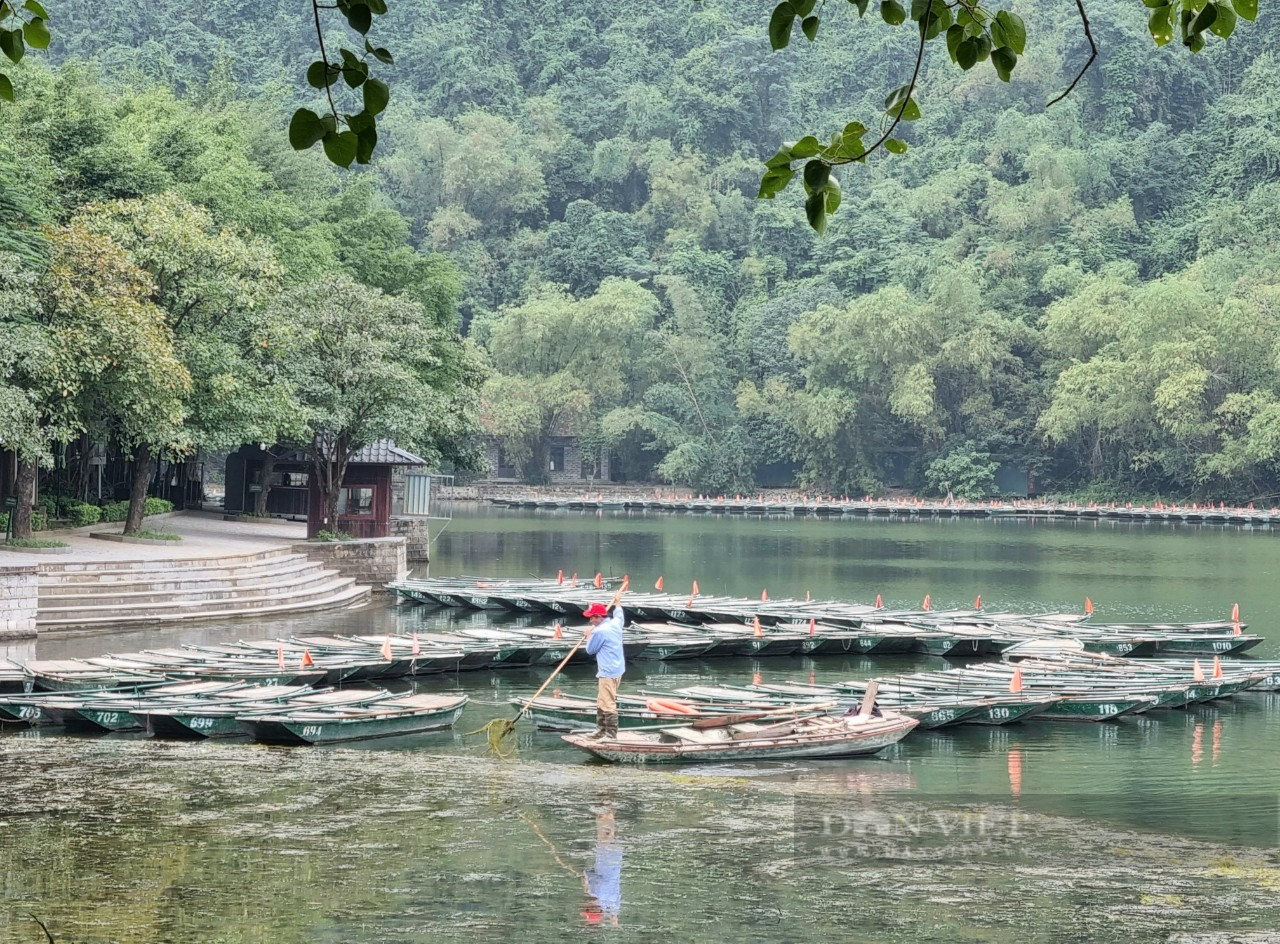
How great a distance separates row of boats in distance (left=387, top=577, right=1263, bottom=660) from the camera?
32406 mm

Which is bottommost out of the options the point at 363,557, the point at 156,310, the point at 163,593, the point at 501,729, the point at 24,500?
the point at 501,729

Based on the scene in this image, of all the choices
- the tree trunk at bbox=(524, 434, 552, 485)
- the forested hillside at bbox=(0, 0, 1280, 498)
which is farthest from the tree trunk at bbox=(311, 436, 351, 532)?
the tree trunk at bbox=(524, 434, 552, 485)

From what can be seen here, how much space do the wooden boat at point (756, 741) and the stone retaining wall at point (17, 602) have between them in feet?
39.4

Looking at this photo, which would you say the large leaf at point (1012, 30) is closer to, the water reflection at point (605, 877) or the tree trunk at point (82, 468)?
the water reflection at point (605, 877)

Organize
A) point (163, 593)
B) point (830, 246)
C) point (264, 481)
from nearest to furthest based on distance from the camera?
1. point (163, 593)
2. point (264, 481)
3. point (830, 246)

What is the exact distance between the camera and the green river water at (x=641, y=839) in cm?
1272

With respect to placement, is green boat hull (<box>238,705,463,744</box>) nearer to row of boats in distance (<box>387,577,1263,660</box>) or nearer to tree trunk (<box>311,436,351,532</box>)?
row of boats in distance (<box>387,577,1263,660</box>)

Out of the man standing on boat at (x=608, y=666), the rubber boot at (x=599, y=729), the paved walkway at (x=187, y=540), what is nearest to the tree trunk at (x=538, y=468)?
the paved walkway at (x=187, y=540)

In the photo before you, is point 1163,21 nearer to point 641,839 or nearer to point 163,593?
point 641,839

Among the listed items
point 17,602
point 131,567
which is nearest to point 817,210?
point 17,602

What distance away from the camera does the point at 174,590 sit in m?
32.3

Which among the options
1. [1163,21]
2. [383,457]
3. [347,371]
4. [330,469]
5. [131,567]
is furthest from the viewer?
[383,457]

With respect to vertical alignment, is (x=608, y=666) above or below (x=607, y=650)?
below

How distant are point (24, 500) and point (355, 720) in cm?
1534
